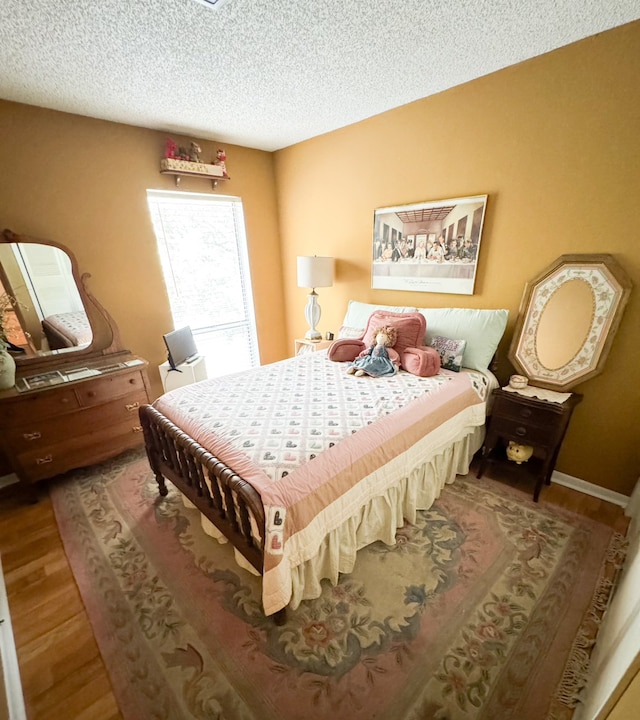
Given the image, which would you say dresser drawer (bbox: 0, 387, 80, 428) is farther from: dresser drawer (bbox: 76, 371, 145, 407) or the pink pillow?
the pink pillow

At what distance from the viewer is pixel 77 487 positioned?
2221 millimetres

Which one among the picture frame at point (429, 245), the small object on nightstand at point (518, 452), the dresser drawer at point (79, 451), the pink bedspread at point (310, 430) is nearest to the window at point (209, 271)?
the dresser drawer at point (79, 451)

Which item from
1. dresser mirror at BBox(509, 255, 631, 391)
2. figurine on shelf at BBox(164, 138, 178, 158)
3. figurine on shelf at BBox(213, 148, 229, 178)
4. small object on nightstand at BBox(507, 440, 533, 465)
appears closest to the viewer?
dresser mirror at BBox(509, 255, 631, 391)

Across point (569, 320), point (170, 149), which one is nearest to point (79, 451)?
point (170, 149)

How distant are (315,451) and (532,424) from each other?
1415mm

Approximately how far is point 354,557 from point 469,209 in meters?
2.34

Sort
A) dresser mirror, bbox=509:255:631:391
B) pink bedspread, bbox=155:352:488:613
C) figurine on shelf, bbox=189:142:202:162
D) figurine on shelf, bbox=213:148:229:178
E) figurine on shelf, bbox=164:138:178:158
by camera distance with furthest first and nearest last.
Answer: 1. figurine on shelf, bbox=213:148:229:178
2. figurine on shelf, bbox=189:142:202:162
3. figurine on shelf, bbox=164:138:178:158
4. dresser mirror, bbox=509:255:631:391
5. pink bedspread, bbox=155:352:488:613

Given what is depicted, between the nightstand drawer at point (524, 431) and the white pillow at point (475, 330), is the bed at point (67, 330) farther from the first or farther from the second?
the nightstand drawer at point (524, 431)

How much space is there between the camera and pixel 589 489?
204cm

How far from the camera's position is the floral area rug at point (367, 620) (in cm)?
113

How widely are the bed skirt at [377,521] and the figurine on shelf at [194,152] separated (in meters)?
2.84

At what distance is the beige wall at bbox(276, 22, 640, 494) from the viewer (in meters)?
1.64

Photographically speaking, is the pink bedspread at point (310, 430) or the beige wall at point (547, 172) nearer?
the pink bedspread at point (310, 430)

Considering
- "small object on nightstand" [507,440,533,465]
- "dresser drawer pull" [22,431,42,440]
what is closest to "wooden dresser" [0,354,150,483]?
"dresser drawer pull" [22,431,42,440]
